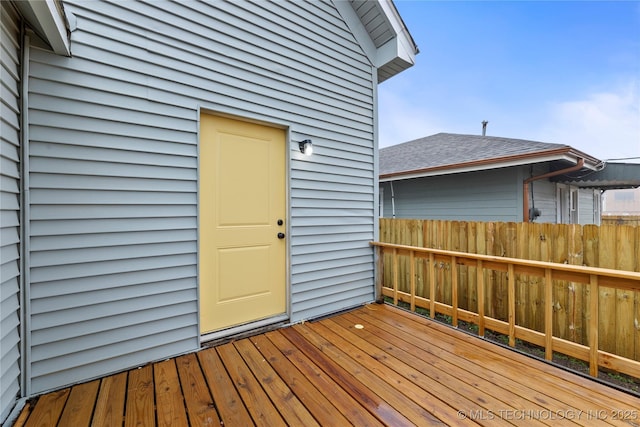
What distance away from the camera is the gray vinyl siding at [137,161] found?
71.2 inches

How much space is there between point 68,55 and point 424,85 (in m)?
20.2

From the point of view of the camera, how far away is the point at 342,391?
5.83 feet

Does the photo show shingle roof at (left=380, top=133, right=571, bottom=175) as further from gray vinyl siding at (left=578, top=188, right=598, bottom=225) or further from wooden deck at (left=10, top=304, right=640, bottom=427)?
wooden deck at (left=10, top=304, right=640, bottom=427)

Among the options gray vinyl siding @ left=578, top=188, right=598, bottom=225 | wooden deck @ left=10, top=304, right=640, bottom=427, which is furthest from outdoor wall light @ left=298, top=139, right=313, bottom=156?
gray vinyl siding @ left=578, top=188, right=598, bottom=225

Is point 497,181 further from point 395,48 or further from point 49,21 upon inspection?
point 49,21

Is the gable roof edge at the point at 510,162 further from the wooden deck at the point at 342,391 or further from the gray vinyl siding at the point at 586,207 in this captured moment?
the wooden deck at the point at 342,391

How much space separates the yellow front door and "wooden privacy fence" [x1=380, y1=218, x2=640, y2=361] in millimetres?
1613

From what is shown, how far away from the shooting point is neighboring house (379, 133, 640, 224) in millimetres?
4906

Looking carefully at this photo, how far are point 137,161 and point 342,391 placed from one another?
7.23ft

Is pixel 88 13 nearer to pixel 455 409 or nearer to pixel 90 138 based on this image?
pixel 90 138

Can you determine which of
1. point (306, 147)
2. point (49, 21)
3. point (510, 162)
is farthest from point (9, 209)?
point (510, 162)

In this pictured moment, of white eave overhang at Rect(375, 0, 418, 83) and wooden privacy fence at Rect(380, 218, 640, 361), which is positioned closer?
wooden privacy fence at Rect(380, 218, 640, 361)

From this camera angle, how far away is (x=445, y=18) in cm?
969

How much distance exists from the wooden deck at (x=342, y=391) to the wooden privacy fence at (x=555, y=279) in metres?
0.67
